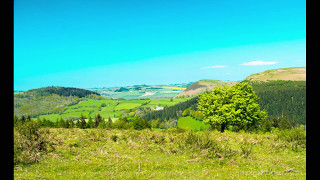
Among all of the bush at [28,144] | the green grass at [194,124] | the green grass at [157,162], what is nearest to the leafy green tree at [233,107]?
the green grass at [157,162]

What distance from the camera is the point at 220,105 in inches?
1580

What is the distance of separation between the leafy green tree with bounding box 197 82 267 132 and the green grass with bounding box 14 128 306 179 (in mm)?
14211

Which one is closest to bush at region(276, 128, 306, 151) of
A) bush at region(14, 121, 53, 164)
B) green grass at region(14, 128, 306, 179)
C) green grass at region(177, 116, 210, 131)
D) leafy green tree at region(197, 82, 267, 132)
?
green grass at region(14, 128, 306, 179)

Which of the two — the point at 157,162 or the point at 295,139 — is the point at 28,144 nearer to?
the point at 157,162

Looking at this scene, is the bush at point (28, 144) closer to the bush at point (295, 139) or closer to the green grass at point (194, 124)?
the bush at point (295, 139)

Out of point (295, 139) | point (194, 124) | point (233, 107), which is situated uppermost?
point (233, 107)

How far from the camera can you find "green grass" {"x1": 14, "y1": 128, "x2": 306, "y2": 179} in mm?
13938

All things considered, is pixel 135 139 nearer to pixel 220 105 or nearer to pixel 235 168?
pixel 235 168

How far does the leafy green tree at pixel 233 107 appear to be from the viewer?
38.4m

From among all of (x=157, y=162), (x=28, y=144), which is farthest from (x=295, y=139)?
(x=28, y=144)

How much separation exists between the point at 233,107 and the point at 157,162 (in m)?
27.4

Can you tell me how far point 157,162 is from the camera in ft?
56.4
